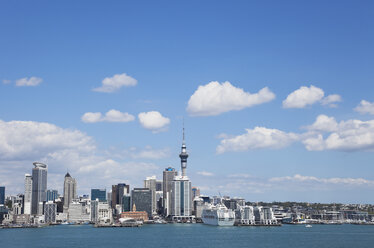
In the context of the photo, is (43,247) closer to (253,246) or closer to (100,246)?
(100,246)

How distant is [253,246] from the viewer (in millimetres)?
→ 97188

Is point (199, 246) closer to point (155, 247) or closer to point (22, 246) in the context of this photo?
point (155, 247)

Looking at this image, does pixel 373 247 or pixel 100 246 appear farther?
pixel 100 246

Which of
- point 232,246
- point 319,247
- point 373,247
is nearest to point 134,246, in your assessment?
point 232,246

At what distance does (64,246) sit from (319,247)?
55156mm

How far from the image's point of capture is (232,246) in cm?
9819

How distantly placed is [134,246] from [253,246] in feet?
84.2

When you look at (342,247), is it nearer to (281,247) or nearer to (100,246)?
(281,247)

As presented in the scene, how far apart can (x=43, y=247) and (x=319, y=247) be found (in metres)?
58.2

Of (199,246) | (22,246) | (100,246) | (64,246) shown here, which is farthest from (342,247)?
(22,246)

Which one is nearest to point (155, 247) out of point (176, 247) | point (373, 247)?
point (176, 247)

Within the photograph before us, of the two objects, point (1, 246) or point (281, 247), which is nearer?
point (281, 247)

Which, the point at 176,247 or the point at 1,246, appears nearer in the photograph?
the point at 176,247

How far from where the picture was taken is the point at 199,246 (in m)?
98.1
